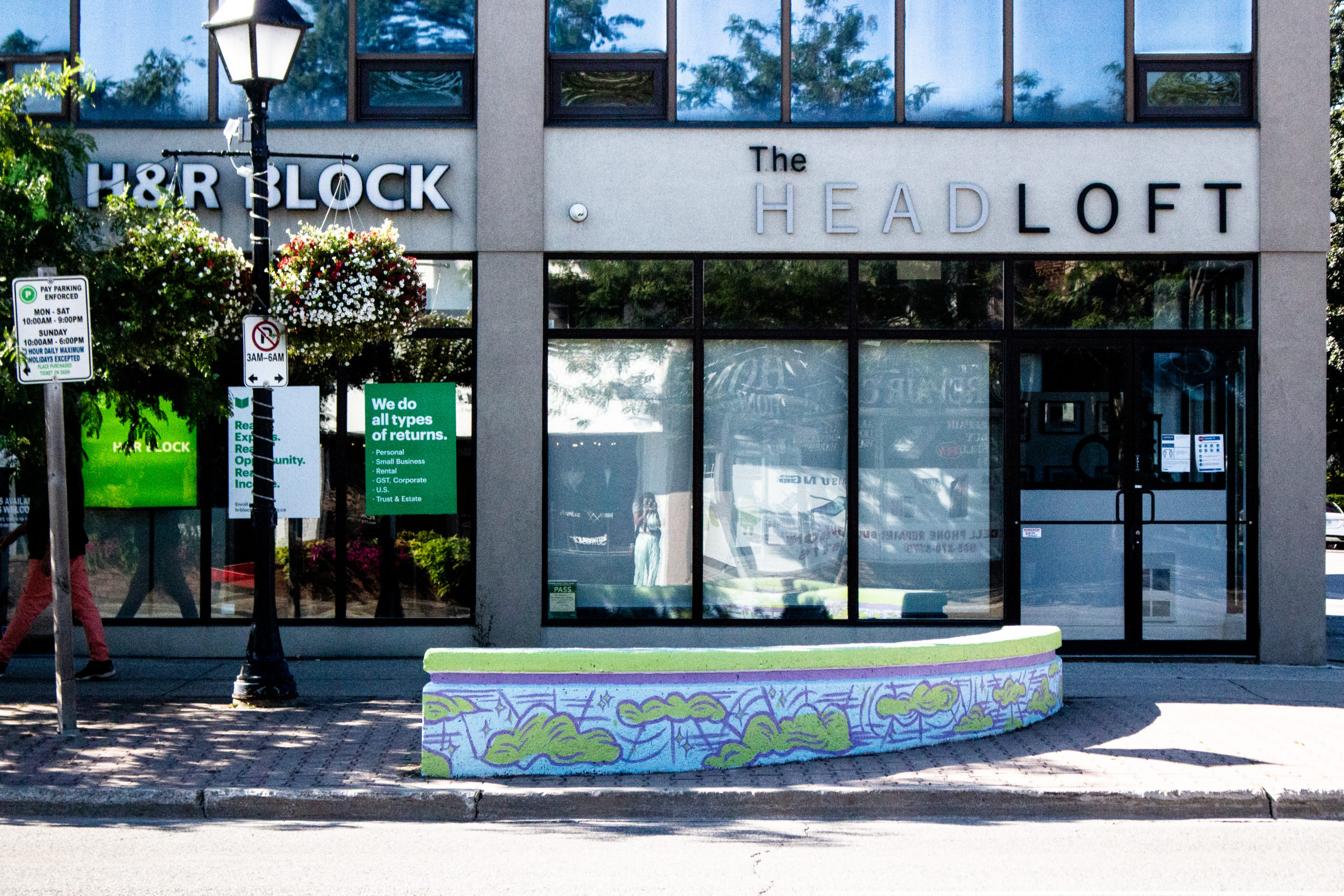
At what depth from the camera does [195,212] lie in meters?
11.6

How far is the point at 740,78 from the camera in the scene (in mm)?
11766

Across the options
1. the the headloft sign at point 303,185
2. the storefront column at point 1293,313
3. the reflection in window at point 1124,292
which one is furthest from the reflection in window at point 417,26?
the storefront column at point 1293,313

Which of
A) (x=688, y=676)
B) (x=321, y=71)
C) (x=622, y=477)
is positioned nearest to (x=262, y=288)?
(x=321, y=71)

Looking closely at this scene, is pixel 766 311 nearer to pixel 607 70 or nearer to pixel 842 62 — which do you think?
pixel 842 62

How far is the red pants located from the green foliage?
2732mm

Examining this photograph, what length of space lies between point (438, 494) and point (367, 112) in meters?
3.63

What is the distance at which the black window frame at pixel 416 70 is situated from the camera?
463 inches

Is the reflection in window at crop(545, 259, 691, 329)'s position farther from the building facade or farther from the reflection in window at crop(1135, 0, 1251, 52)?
the reflection in window at crop(1135, 0, 1251, 52)

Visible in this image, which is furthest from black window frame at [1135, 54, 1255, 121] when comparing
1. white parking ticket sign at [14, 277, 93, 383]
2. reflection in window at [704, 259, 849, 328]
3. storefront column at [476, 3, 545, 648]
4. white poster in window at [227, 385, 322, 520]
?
white parking ticket sign at [14, 277, 93, 383]

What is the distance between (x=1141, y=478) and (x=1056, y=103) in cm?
358

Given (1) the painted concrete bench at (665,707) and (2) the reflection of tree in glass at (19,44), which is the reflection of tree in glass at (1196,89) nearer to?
(1) the painted concrete bench at (665,707)

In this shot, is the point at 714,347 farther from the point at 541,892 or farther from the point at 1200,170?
the point at 541,892

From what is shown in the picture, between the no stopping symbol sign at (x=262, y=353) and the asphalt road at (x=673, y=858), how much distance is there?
11.7 ft

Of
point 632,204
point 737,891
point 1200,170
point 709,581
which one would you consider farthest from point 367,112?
point 737,891
